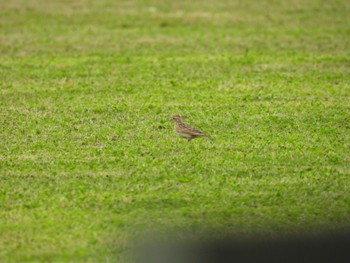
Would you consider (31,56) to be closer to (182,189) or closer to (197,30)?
(197,30)

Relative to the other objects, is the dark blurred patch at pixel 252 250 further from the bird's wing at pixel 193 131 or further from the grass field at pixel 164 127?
the bird's wing at pixel 193 131

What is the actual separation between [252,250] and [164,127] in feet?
13.9

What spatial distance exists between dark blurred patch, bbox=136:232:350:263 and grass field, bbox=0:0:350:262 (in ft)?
0.86

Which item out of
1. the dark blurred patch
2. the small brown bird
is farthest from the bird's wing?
the dark blurred patch

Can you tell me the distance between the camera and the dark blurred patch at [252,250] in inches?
314

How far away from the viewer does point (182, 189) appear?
9.59 m

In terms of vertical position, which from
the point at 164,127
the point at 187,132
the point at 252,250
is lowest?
the point at 252,250

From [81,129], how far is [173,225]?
3.86 metres

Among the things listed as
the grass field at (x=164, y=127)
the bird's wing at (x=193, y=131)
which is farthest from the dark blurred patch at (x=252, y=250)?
the bird's wing at (x=193, y=131)

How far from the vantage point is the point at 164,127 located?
12.1m

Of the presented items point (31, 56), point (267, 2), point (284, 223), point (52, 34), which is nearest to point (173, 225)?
point (284, 223)

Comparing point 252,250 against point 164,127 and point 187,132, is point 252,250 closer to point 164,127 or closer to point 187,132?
point 187,132

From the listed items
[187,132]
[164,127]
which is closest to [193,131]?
[187,132]

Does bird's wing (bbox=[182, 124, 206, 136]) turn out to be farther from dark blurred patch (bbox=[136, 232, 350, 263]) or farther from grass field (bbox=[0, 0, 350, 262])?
dark blurred patch (bbox=[136, 232, 350, 263])
